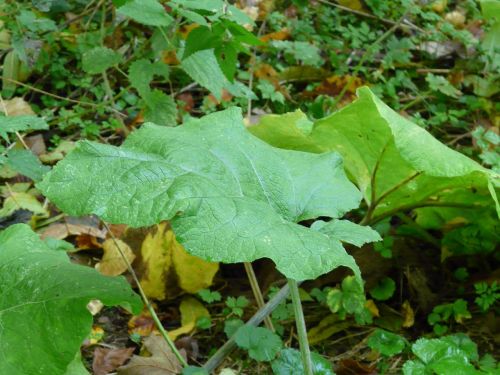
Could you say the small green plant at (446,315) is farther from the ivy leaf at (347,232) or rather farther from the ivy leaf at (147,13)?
the ivy leaf at (147,13)

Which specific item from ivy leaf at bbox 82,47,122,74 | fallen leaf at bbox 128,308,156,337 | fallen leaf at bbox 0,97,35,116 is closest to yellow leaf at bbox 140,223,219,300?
fallen leaf at bbox 128,308,156,337

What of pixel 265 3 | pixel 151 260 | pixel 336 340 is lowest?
pixel 336 340

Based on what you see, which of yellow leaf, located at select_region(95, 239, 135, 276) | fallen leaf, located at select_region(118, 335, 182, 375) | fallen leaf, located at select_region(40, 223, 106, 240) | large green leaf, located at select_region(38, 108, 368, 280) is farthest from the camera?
fallen leaf, located at select_region(40, 223, 106, 240)

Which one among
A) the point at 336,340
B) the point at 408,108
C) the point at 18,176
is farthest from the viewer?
the point at 408,108

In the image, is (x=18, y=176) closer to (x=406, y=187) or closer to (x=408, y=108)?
(x=406, y=187)

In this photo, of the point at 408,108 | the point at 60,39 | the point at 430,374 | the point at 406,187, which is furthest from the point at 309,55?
the point at 430,374

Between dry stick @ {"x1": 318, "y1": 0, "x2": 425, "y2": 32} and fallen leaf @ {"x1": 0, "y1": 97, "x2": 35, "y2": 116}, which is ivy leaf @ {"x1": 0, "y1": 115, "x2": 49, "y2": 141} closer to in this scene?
fallen leaf @ {"x1": 0, "y1": 97, "x2": 35, "y2": 116}

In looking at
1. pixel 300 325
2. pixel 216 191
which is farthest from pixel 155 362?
pixel 216 191
